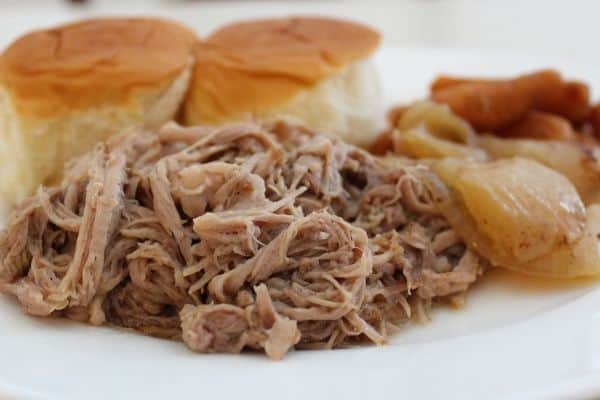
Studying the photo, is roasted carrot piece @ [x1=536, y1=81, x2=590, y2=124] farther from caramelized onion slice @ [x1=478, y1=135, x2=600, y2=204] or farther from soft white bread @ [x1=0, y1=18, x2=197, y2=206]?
soft white bread @ [x1=0, y1=18, x2=197, y2=206]

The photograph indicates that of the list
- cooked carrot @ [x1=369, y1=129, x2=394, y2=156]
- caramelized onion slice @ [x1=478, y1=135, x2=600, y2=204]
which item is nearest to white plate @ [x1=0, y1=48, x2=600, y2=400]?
caramelized onion slice @ [x1=478, y1=135, x2=600, y2=204]

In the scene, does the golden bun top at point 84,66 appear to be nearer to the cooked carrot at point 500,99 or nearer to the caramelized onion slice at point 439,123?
the caramelized onion slice at point 439,123

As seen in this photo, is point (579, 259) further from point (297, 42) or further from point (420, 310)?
point (297, 42)

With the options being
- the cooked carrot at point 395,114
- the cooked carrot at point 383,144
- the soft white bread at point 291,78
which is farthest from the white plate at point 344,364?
the cooked carrot at point 395,114

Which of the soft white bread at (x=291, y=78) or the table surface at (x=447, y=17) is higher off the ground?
the soft white bread at (x=291, y=78)

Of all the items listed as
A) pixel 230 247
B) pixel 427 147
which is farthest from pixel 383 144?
pixel 230 247

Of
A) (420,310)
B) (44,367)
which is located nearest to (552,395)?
(420,310)
